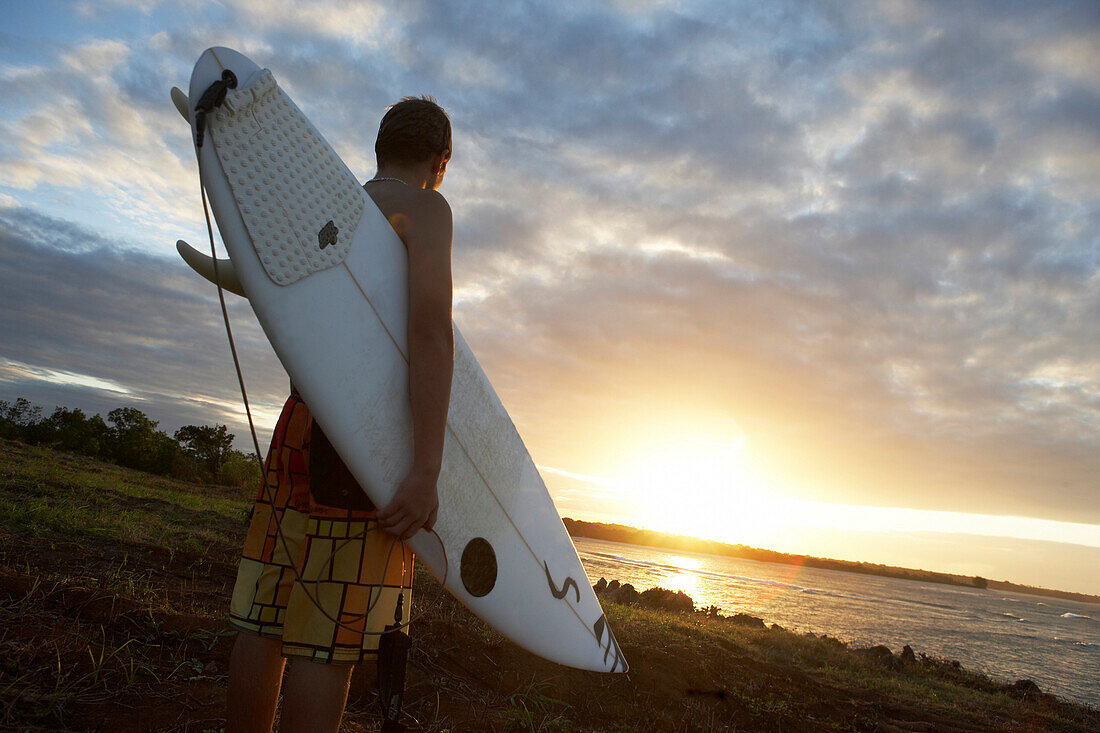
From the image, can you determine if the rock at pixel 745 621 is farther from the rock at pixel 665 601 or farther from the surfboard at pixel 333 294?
the surfboard at pixel 333 294

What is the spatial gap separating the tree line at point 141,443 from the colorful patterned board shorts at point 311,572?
46.9 ft

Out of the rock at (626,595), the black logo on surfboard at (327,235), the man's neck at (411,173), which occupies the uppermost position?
the man's neck at (411,173)

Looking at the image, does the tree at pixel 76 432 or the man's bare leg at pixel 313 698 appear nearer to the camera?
the man's bare leg at pixel 313 698

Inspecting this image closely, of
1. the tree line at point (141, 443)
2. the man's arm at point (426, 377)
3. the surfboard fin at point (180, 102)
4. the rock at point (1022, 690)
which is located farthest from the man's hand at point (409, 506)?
the tree line at point (141, 443)

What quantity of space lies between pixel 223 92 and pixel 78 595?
89.7 inches

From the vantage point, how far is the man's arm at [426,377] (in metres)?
1.21

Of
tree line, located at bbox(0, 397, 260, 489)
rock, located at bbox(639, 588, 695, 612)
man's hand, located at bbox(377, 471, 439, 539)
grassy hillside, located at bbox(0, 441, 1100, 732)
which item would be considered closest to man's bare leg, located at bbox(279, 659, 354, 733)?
man's hand, located at bbox(377, 471, 439, 539)

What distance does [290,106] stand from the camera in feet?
5.16

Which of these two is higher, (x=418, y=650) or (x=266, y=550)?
(x=266, y=550)

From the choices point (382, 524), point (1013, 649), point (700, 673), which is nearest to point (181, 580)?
point (382, 524)

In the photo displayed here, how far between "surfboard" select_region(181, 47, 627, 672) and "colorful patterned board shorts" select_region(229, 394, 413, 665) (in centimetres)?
11

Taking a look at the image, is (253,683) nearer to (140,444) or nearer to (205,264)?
(205,264)

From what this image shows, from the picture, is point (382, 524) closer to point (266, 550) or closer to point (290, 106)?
point (266, 550)

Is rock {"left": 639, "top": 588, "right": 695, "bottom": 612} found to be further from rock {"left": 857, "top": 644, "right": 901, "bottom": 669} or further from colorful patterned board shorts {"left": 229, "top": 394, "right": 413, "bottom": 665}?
colorful patterned board shorts {"left": 229, "top": 394, "right": 413, "bottom": 665}
